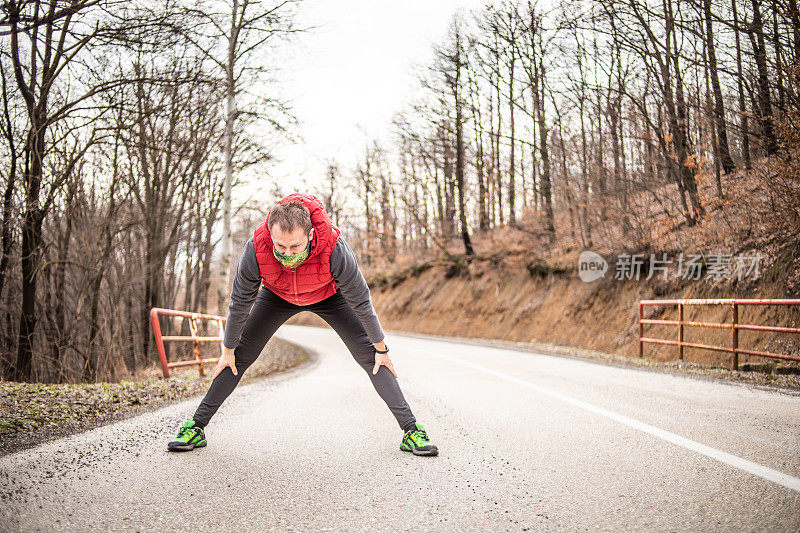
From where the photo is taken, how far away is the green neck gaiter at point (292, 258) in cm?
347

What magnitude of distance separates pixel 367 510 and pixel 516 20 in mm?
24560

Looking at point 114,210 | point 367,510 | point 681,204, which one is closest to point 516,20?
point 681,204

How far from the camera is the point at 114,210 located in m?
12.7

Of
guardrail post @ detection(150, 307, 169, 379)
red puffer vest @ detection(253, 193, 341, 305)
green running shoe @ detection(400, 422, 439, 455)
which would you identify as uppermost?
red puffer vest @ detection(253, 193, 341, 305)

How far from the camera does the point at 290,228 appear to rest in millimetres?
3332

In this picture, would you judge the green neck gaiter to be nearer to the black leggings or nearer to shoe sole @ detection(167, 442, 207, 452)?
the black leggings

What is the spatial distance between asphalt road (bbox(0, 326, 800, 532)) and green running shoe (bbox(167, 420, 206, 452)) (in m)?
0.07

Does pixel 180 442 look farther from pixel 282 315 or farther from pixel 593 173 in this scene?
pixel 593 173

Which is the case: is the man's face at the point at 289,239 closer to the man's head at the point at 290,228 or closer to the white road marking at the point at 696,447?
the man's head at the point at 290,228

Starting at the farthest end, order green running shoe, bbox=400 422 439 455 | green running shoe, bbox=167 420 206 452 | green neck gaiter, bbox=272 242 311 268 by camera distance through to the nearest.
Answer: green running shoe, bbox=167 420 206 452, green running shoe, bbox=400 422 439 455, green neck gaiter, bbox=272 242 311 268

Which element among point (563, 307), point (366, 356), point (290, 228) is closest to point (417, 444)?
point (366, 356)

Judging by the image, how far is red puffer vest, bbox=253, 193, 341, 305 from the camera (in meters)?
3.59

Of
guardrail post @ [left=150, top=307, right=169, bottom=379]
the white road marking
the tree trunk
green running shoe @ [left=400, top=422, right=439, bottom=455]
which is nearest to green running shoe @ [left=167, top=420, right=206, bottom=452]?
green running shoe @ [left=400, top=422, right=439, bottom=455]

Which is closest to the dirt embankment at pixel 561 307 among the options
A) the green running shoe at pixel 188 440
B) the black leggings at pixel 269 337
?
the black leggings at pixel 269 337
